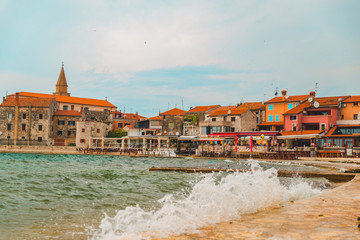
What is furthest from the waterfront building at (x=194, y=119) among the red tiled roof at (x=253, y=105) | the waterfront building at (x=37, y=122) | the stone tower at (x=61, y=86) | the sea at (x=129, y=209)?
the sea at (x=129, y=209)

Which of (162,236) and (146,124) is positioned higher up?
(146,124)

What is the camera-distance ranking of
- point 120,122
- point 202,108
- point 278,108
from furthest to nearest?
point 120,122 → point 202,108 → point 278,108

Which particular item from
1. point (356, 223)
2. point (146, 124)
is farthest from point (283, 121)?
point (356, 223)

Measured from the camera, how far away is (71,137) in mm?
80250

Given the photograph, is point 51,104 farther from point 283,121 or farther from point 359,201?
point 359,201

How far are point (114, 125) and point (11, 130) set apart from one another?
2472 centimetres

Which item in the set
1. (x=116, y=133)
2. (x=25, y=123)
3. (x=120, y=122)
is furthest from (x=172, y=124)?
(x=25, y=123)

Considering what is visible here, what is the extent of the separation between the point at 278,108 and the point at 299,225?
6129 cm

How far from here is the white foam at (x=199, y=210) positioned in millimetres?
6566

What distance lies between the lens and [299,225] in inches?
239

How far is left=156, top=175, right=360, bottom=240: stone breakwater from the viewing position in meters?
5.42

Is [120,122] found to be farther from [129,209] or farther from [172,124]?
[129,209]

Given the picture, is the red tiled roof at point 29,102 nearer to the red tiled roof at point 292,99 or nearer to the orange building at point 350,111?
the red tiled roof at point 292,99

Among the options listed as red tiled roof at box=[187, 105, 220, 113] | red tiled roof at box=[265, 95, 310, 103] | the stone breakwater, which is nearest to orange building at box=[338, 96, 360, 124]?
red tiled roof at box=[265, 95, 310, 103]
